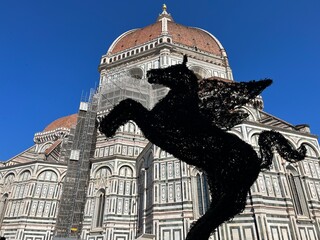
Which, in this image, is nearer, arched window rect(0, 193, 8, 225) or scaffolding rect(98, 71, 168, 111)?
arched window rect(0, 193, 8, 225)

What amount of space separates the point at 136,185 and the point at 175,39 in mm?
16408

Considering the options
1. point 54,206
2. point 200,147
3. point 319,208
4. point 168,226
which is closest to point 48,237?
point 54,206

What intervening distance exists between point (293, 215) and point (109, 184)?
10.5 meters

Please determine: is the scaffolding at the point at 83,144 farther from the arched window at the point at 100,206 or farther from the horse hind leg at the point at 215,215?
the horse hind leg at the point at 215,215

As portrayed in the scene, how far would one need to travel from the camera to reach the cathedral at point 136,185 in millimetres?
11767

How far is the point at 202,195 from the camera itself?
12.6 m

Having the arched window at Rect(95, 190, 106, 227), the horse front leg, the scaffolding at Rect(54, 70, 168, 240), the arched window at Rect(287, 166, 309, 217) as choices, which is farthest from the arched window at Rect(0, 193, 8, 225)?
the horse front leg

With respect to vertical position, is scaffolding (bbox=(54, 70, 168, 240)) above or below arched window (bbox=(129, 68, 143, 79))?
below

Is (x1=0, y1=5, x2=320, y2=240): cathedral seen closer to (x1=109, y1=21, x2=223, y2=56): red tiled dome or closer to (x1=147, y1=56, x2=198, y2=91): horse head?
(x1=109, y1=21, x2=223, y2=56): red tiled dome

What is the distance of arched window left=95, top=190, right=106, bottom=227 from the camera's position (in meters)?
15.9

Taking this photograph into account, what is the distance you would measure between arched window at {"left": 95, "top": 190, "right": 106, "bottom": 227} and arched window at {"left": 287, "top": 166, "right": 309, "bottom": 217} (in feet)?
35.4

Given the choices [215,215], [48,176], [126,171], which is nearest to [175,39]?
[126,171]

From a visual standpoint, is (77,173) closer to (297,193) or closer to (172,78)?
(297,193)

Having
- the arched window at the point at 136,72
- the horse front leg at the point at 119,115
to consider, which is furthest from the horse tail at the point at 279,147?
the arched window at the point at 136,72
